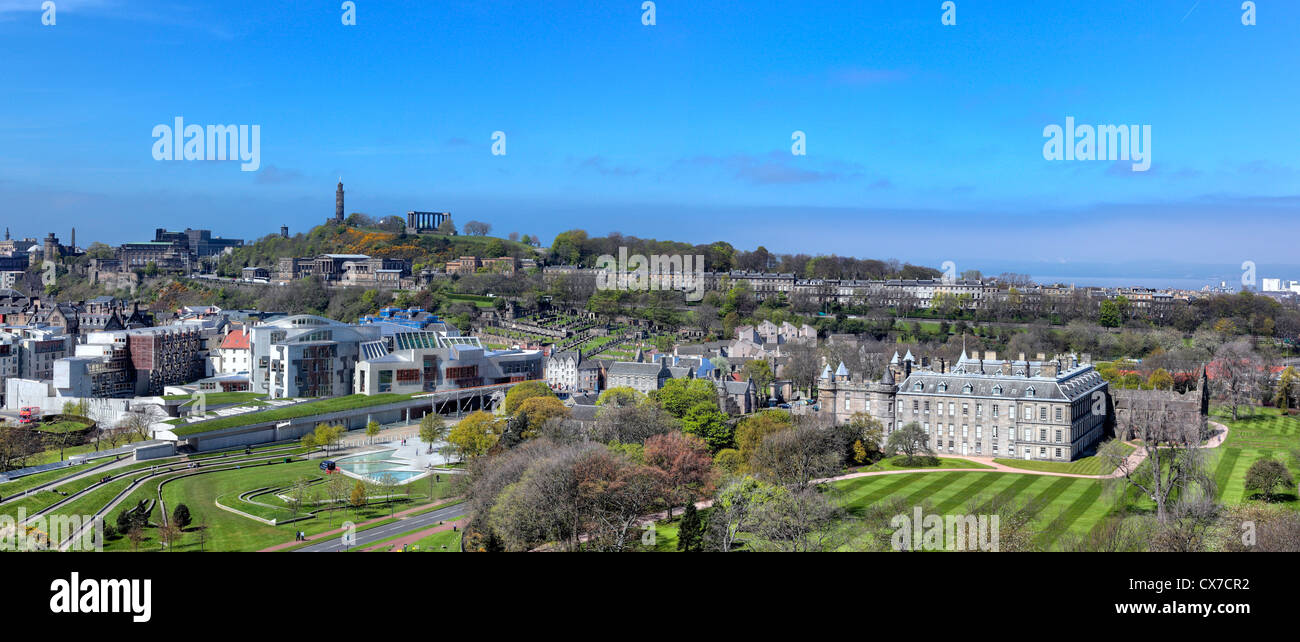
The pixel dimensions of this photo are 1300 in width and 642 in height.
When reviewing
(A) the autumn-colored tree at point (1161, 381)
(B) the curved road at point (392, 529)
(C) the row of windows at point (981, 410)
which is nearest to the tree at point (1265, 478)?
(C) the row of windows at point (981, 410)

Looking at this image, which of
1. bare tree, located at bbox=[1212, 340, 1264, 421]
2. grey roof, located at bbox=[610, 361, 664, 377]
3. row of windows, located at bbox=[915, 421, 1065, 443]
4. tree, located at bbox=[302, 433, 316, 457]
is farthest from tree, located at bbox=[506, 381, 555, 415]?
bare tree, located at bbox=[1212, 340, 1264, 421]

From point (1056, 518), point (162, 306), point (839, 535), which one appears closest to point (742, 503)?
point (839, 535)

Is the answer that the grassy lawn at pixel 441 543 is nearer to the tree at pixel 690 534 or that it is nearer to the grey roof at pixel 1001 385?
the tree at pixel 690 534

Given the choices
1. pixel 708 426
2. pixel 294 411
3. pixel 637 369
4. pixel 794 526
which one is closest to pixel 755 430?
pixel 708 426

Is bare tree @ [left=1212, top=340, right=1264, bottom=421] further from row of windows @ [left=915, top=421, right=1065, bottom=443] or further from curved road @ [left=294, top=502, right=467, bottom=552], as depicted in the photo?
curved road @ [left=294, top=502, right=467, bottom=552]

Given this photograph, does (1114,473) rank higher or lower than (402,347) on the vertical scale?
lower

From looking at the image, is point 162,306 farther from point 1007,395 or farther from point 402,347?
point 1007,395
